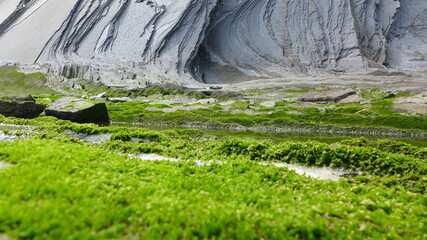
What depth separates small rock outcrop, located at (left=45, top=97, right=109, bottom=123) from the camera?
40.5 metres

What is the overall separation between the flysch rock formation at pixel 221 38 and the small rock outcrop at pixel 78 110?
60.9 m

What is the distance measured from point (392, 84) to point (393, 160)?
75373 millimetres

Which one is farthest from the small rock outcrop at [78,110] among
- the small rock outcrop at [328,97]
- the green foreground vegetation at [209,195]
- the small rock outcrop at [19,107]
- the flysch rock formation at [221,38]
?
the flysch rock formation at [221,38]

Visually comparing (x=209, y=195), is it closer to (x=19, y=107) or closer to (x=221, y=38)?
(x=19, y=107)

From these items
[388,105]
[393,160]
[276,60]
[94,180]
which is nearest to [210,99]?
→ [388,105]

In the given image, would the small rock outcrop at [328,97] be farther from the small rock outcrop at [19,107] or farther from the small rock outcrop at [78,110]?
the small rock outcrop at [19,107]

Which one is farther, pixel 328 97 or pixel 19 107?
pixel 328 97

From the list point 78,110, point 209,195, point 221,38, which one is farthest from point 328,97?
point 221,38

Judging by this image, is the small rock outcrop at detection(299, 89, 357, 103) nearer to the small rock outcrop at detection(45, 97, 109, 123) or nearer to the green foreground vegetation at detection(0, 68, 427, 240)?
the green foreground vegetation at detection(0, 68, 427, 240)

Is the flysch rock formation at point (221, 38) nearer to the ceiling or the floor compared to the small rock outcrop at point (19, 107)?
nearer to the ceiling

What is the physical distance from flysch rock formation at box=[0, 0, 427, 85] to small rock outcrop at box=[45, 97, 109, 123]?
2397 inches

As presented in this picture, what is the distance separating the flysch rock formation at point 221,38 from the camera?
379 feet

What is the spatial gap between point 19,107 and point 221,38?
10760 centimetres

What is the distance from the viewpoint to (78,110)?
40.8m
